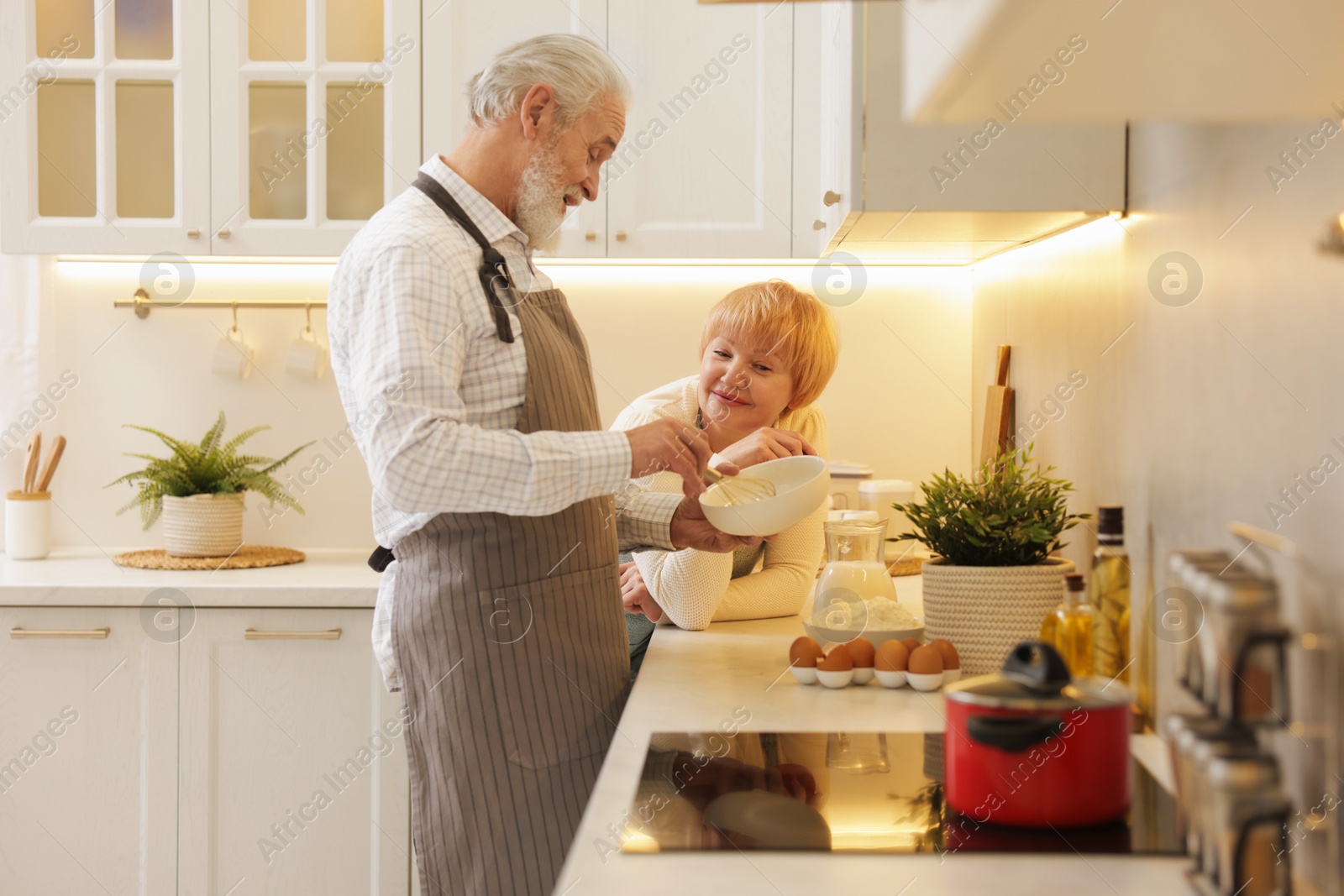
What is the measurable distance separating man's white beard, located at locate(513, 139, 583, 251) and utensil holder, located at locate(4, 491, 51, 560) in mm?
1677

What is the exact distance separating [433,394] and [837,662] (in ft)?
1.85

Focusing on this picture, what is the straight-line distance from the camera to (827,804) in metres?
0.95

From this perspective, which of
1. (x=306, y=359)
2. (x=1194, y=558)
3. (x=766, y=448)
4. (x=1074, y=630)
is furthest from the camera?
(x=306, y=359)

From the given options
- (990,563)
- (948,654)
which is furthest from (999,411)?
(948,654)

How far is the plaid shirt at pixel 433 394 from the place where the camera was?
1.19 metres

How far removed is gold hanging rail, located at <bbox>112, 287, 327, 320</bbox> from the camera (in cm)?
272

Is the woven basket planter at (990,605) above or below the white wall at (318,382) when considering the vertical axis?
below

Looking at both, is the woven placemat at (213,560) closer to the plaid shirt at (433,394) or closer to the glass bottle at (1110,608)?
the plaid shirt at (433,394)

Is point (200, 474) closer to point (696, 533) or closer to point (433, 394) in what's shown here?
point (696, 533)

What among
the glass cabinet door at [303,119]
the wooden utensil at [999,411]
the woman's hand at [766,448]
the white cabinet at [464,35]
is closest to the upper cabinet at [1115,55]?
the woman's hand at [766,448]

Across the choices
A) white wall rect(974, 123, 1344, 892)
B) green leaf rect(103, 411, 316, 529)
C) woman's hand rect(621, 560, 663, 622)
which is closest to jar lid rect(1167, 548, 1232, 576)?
white wall rect(974, 123, 1344, 892)

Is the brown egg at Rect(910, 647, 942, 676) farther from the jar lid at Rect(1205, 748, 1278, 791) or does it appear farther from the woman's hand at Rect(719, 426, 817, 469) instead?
the jar lid at Rect(1205, 748, 1278, 791)

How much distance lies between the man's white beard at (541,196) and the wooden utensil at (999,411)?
1006mm

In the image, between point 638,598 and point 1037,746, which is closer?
point 1037,746
